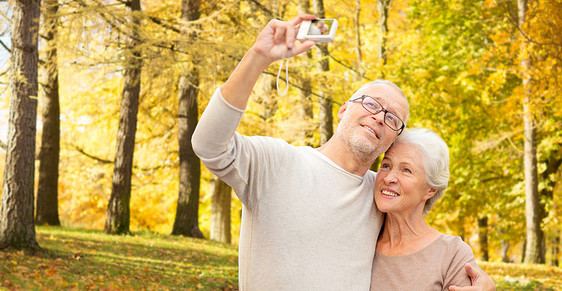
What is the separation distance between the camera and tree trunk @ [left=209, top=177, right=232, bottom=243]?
18.8 m

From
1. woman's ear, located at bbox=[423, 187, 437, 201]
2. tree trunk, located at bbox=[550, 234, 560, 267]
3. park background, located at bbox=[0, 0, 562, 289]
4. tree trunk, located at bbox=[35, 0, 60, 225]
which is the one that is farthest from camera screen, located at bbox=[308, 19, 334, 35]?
tree trunk, located at bbox=[550, 234, 560, 267]

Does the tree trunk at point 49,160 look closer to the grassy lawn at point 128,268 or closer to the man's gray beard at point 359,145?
the grassy lawn at point 128,268

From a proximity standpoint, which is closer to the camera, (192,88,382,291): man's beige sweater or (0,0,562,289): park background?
(192,88,382,291): man's beige sweater

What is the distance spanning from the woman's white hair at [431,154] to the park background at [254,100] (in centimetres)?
537

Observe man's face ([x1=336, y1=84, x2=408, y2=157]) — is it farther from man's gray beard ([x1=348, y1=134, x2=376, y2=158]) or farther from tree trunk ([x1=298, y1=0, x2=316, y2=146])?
tree trunk ([x1=298, y1=0, x2=316, y2=146])

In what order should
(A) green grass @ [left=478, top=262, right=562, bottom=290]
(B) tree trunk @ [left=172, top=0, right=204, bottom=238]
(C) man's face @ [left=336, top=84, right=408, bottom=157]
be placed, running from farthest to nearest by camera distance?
1. (B) tree trunk @ [left=172, top=0, right=204, bottom=238]
2. (A) green grass @ [left=478, top=262, right=562, bottom=290]
3. (C) man's face @ [left=336, top=84, right=408, bottom=157]

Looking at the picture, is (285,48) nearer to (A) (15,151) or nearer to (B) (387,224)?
(B) (387,224)

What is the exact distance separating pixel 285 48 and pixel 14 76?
6.92 m

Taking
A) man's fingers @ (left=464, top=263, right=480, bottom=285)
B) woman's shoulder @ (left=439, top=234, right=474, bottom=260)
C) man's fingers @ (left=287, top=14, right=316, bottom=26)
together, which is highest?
man's fingers @ (left=287, top=14, right=316, bottom=26)

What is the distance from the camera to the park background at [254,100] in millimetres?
9703

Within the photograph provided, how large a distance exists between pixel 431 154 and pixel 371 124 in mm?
370

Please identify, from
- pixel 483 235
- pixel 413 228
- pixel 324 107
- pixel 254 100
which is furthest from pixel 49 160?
pixel 483 235

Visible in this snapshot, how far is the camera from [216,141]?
220cm

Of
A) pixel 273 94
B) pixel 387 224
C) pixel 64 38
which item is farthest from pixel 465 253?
pixel 273 94
